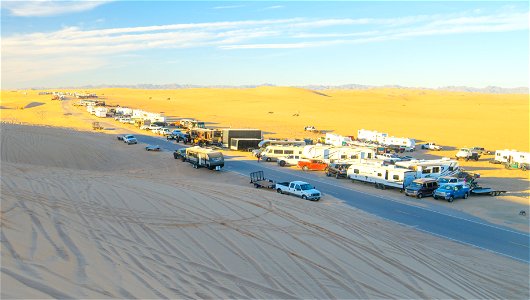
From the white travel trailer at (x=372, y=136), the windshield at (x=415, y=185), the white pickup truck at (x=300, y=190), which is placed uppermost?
the white travel trailer at (x=372, y=136)

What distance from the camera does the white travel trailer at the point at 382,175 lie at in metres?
26.8

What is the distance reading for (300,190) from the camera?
23.2 metres

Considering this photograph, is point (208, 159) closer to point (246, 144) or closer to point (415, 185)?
point (246, 144)

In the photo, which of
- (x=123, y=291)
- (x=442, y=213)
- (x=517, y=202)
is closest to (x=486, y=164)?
(x=517, y=202)

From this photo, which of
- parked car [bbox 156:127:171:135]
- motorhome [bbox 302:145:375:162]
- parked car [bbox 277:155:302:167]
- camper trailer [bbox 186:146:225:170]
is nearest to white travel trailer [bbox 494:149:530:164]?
motorhome [bbox 302:145:375:162]

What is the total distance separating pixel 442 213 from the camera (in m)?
21.5

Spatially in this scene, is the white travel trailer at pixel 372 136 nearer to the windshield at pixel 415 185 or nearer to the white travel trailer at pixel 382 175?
the white travel trailer at pixel 382 175

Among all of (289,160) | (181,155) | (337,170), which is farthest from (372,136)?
(181,155)

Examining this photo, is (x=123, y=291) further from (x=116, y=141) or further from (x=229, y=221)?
(x=116, y=141)

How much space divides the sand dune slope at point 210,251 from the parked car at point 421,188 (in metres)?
7.68

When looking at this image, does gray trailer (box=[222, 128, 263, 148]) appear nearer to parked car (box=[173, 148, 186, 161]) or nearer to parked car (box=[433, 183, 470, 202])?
parked car (box=[173, 148, 186, 161])

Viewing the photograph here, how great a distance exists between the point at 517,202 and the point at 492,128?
5241cm

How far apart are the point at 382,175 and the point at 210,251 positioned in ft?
62.3

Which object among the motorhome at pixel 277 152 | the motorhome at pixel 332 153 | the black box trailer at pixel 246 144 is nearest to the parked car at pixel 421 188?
the motorhome at pixel 332 153
